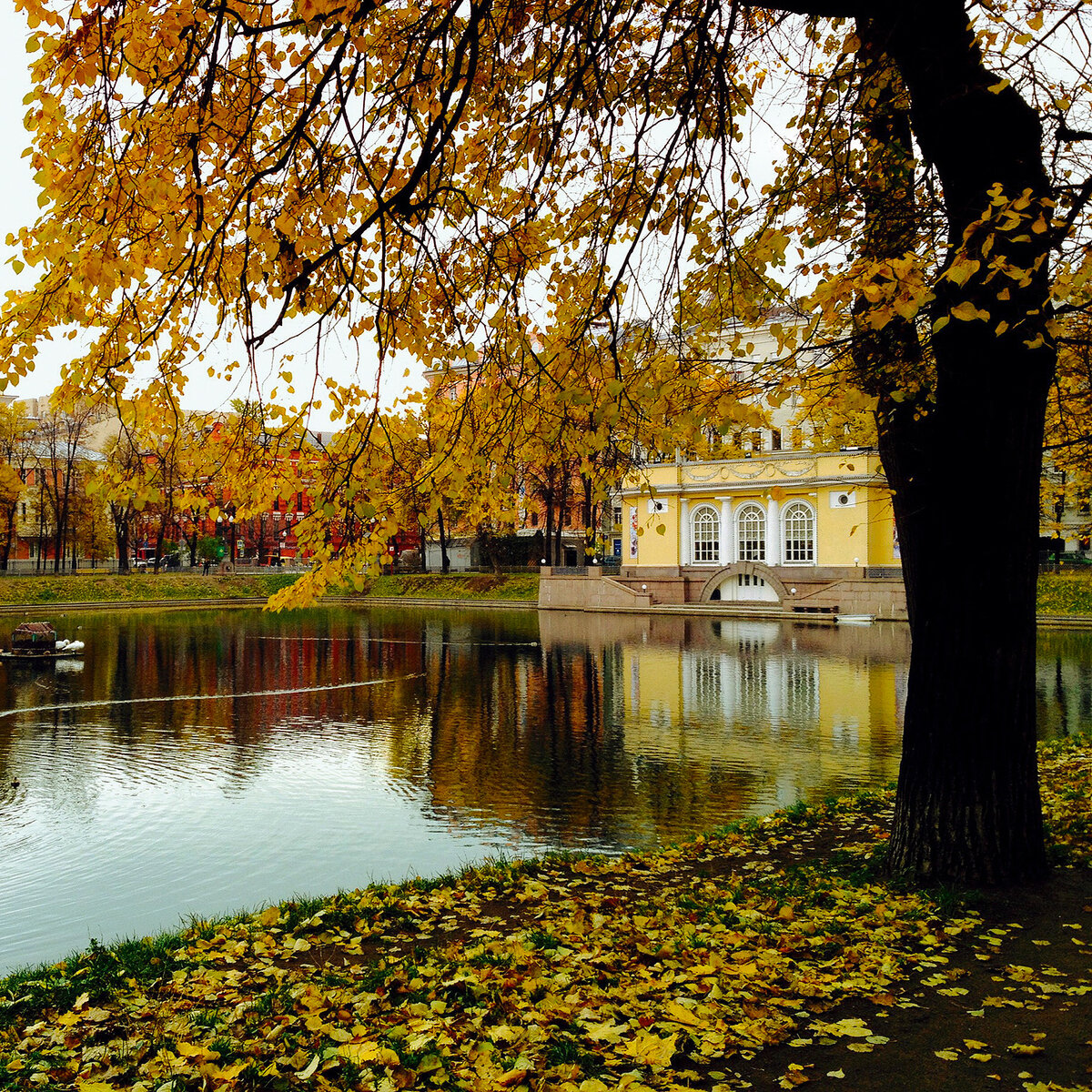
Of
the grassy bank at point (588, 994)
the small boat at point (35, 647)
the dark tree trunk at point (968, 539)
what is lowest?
the small boat at point (35, 647)

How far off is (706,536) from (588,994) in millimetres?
47602

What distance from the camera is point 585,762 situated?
13.5 meters

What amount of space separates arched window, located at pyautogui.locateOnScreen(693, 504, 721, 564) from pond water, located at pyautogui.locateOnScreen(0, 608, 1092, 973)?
71.4ft

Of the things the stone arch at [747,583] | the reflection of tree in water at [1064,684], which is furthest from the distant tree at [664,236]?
the stone arch at [747,583]

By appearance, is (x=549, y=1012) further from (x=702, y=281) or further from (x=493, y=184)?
(x=493, y=184)

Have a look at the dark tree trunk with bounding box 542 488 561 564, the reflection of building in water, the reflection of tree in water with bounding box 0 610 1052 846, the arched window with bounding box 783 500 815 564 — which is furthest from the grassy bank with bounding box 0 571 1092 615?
the reflection of building in water

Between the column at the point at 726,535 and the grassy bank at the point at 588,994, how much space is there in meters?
43.5

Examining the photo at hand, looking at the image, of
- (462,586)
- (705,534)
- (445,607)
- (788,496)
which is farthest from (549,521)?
(788,496)

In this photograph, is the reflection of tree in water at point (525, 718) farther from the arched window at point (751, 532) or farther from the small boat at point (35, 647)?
the arched window at point (751, 532)

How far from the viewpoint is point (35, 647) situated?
2706 cm

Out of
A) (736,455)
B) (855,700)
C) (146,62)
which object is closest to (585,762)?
(736,455)

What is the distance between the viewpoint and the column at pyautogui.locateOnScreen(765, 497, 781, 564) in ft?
157

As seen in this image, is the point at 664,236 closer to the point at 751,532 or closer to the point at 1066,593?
the point at 1066,593

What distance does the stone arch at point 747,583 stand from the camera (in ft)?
151
